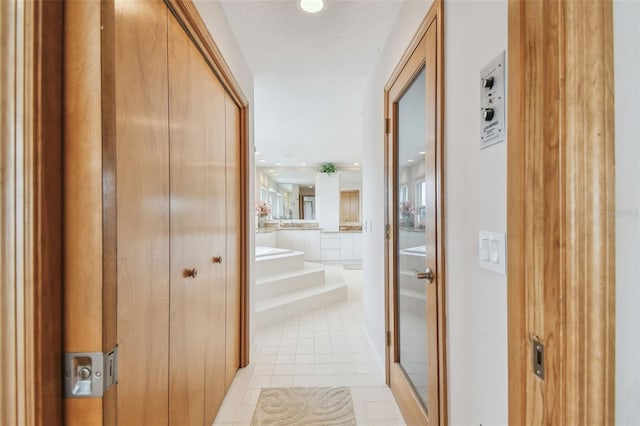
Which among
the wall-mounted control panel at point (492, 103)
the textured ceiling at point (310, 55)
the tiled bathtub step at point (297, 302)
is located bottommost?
the tiled bathtub step at point (297, 302)

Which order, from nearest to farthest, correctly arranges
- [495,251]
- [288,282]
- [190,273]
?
1. [495,251]
2. [190,273]
3. [288,282]

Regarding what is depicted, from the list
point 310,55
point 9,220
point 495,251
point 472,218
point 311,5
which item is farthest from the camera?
point 310,55

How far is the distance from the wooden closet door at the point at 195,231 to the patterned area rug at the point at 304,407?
0.98 feet

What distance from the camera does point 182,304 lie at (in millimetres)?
1248

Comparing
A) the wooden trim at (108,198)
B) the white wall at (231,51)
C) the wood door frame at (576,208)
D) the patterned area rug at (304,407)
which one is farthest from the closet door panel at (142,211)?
the wood door frame at (576,208)

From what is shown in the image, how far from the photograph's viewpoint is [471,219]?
38.8 inches

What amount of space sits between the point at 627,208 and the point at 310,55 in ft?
7.10

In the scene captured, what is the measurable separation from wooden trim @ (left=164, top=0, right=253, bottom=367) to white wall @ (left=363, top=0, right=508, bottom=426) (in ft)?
3.61

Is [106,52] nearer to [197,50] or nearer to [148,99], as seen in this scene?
[148,99]

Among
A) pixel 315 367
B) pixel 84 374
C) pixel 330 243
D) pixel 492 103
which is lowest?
pixel 315 367

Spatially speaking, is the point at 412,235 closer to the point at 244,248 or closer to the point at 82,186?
the point at 244,248

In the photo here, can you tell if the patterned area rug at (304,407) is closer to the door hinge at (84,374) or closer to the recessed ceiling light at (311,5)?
the door hinge at (84,374)

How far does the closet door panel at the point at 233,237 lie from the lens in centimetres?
193

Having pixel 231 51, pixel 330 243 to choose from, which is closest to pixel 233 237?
pixel 231 51
